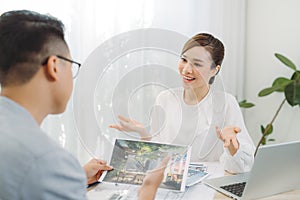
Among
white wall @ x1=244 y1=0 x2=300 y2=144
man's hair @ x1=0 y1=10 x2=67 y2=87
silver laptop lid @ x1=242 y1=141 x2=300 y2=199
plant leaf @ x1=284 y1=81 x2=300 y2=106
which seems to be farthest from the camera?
white wall @ x1=244 y1=0 x2=300 y2=144

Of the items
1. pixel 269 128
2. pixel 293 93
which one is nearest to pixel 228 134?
pixel 293 93

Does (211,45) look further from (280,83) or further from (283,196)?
(280,83)

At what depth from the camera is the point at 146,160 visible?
4.18 ft

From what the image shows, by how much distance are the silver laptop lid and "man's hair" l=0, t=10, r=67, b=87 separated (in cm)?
74

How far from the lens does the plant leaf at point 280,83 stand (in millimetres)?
2666

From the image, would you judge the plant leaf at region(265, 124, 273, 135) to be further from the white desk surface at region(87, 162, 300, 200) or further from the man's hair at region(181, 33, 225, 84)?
the white desk surface at region(87, 162, 300, 200)

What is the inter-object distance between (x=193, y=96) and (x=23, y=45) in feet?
2.26

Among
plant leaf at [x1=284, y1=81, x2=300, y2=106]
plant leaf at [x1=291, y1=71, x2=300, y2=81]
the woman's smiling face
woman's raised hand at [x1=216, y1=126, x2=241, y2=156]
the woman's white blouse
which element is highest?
the woman's smiling face

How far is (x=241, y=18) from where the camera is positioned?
9.80ft

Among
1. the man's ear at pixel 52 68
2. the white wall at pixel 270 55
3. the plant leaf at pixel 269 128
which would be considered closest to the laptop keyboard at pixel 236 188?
the man's ear at pixel 52 68

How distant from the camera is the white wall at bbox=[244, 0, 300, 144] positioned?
2805mm

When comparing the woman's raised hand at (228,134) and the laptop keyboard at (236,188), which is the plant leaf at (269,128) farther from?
the laptop keyboard at (236,188)

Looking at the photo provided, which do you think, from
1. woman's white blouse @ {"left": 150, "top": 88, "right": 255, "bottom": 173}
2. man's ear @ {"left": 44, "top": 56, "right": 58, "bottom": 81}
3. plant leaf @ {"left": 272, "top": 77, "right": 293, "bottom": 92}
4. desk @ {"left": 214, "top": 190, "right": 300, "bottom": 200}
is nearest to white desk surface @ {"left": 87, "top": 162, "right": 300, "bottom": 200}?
desk @ {"left": 214, "top": 190, "right": 300, "bottom": 200}

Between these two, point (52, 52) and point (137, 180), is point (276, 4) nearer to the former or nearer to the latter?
point (137, 180)
